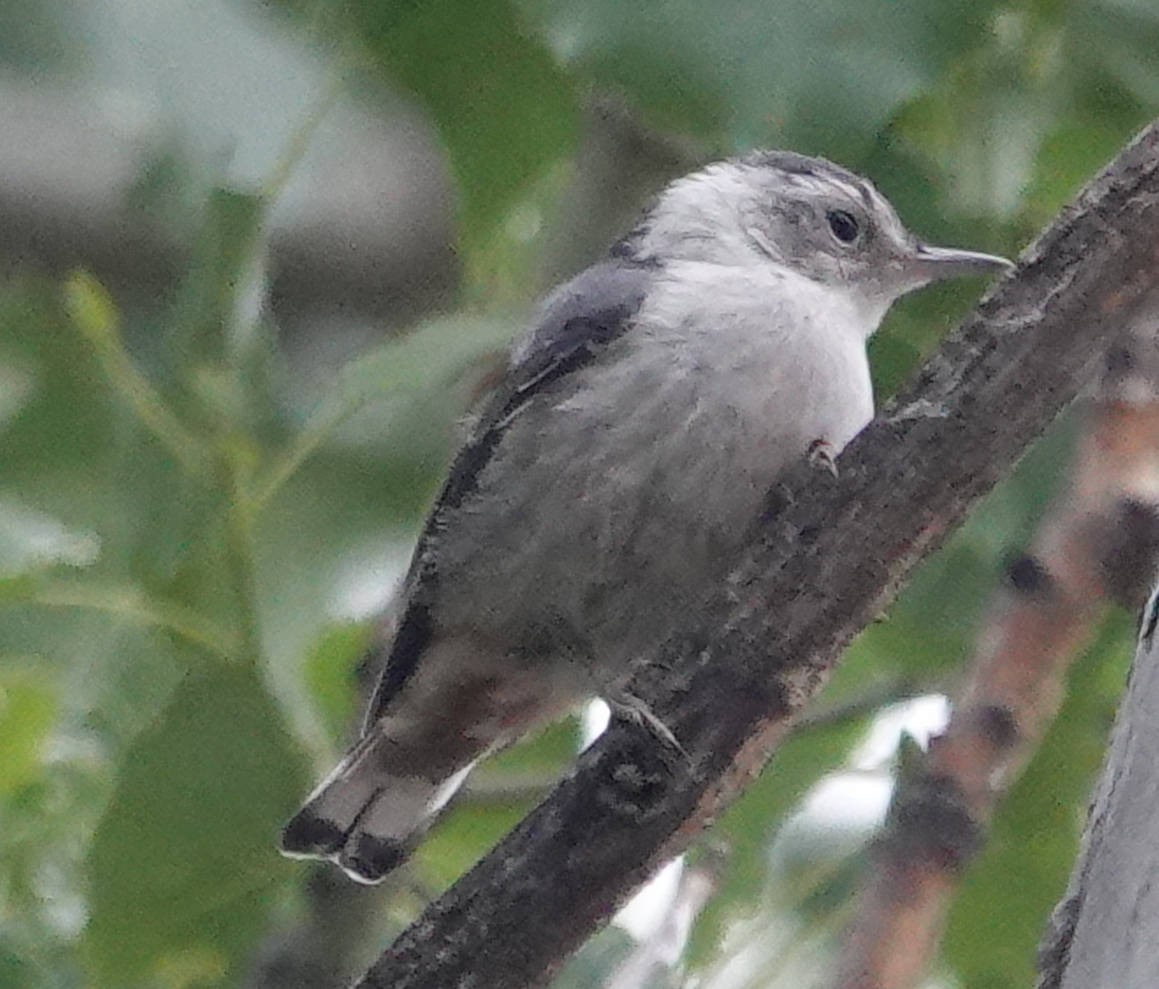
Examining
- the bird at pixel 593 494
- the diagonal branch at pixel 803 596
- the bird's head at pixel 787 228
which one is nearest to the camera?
the diagonal branch at pixel 803 596

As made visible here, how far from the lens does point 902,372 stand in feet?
6.39

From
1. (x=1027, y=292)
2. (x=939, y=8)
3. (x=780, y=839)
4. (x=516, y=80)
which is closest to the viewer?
(x=1027, y=292)

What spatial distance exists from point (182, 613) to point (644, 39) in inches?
24.9

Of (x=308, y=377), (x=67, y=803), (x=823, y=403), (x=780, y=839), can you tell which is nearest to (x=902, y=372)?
(x=823, y=403)

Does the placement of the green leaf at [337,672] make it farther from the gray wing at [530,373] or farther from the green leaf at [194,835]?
the green leaf at [194,835]

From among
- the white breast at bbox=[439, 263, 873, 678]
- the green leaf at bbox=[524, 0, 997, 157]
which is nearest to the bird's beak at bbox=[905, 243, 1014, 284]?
the white breast at bbox=[439, 263, 873, 678]

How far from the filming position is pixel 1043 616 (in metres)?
1.36

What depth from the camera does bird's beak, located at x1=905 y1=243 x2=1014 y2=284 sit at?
1.93m

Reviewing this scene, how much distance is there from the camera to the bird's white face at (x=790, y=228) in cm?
229

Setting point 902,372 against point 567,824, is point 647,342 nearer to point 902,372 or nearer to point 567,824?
point 902,372

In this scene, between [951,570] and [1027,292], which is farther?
[951,570]

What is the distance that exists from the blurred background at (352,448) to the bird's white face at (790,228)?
162mm

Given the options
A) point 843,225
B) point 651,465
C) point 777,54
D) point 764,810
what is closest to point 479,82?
point 777,54

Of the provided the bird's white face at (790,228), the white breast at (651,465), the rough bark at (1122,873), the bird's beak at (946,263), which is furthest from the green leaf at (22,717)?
the rough bark at (1122,873)
